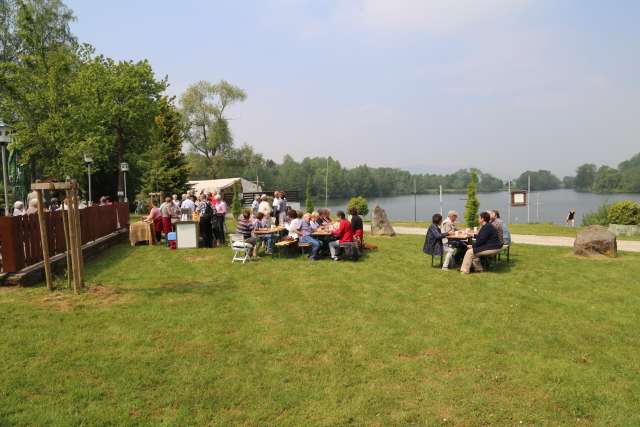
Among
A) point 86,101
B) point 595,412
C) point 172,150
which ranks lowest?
point 595,412

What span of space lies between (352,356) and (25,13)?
105 ft

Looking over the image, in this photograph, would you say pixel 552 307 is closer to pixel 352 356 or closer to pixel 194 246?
pixel 352 356

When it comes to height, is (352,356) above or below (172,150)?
below

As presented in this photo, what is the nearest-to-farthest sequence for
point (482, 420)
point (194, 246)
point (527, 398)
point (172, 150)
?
point (482, 420) < point (527, 398) < point (194, 246) < point (172, 150)

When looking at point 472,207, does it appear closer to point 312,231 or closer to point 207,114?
point 312,231

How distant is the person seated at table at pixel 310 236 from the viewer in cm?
1129

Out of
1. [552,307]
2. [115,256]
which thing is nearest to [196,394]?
[552,307]

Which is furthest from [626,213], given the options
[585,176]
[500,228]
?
[585,176]

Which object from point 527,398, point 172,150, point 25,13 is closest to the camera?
point 527,398

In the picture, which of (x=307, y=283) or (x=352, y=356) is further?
(x=307, y=283)

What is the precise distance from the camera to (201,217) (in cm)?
1322

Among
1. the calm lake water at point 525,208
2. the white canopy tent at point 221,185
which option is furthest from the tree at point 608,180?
the white canopy tent at point 221,185

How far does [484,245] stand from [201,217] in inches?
301

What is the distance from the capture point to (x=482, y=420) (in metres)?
4.11
